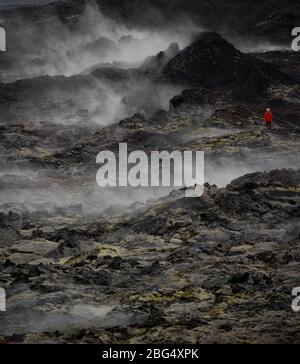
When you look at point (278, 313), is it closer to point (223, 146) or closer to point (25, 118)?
point (223, 146)

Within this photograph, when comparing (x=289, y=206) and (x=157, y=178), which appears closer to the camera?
(x=289, y=206)

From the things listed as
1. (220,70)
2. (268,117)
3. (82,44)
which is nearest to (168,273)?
(268,117)

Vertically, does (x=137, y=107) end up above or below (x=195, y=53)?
below

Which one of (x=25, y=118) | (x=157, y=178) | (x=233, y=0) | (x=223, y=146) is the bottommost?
(x=157, y=178)

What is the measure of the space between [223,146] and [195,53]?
33.9ft

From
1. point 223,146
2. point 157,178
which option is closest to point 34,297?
point 157,178

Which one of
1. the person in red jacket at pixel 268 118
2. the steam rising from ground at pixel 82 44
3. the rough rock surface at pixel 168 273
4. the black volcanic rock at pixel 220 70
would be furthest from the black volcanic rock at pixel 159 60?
the rough rock surface at pixel 168 273

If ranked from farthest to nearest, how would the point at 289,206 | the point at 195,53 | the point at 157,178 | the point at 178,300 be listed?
the point at 195,53 < the point at 157,178 < the point at 289,206 < the point at 178,300

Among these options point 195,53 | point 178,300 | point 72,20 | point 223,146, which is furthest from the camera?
point 72,20

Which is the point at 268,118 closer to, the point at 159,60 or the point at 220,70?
the point at 220,70

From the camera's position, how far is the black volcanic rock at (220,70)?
1288 inches

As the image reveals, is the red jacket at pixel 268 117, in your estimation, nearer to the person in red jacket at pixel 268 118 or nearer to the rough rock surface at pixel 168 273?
the person in red jacket at pixel 268 118

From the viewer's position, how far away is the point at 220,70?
3325 centimetres

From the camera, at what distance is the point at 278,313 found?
1128 centimetres
